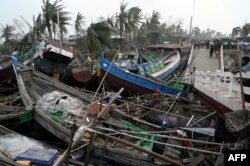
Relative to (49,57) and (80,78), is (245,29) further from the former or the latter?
(49,57)

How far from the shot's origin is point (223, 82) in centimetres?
884

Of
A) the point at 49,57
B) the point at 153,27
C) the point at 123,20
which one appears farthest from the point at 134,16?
the point at 49,57

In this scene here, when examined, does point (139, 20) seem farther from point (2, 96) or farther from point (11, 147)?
point (11, 147)

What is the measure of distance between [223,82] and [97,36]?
52.9 ft

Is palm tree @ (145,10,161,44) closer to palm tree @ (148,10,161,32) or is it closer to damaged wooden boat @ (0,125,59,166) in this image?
palm tree @ (148,10,161,32)

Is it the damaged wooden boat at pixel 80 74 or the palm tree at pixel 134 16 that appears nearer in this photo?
the damaged wooden boat at pixel 80 74

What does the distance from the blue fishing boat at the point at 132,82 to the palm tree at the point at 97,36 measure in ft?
30.8

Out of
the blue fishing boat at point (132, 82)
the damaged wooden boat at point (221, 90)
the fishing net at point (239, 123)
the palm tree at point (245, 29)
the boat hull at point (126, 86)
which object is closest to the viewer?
the fishing net at point (239, 123)

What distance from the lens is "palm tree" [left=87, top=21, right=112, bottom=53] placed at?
22719 mm

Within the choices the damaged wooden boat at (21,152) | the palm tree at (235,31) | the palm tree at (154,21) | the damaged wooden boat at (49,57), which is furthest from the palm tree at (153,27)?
the damaged wooden boat at (21,152)

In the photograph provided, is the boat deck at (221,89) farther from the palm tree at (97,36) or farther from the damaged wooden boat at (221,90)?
the palm tree at (97,36)

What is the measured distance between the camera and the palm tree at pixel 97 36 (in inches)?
894

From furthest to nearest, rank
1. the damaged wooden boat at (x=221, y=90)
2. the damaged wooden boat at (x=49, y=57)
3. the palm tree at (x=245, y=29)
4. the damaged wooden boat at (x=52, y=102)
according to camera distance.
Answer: the palm tree at (x=245, y=29), the damaged wooden boat at (x=49, y=57), the damaged wooden boat at (x=52, y=102), the damaged wooden boat at (x=221, y=90)

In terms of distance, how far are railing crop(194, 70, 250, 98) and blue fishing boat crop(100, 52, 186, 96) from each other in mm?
1917
